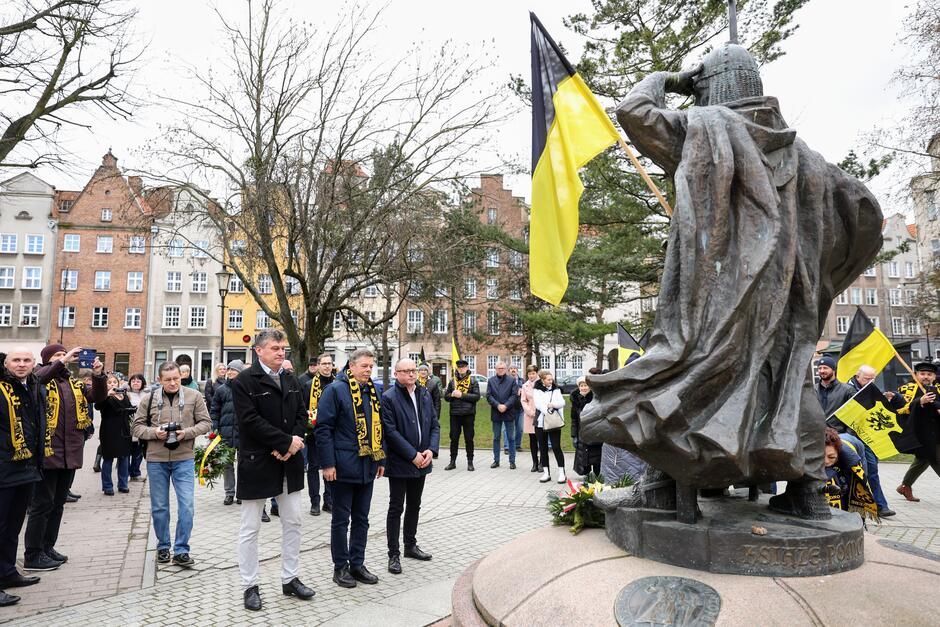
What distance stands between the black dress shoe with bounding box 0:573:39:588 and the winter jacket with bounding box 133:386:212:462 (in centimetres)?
127

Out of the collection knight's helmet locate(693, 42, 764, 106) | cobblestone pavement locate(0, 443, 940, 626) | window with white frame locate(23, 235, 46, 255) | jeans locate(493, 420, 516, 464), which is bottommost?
cobblestone pavement locate(0, 443, 940, 626)

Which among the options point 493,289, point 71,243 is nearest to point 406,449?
point 493,289

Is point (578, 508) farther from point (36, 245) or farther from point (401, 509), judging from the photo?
point (36, 245)

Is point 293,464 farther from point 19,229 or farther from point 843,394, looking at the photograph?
point 19,229

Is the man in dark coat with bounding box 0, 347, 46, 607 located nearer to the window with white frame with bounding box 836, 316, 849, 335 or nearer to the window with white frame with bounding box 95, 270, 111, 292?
the window with white frame with bounding box 95, 270, 111, 292

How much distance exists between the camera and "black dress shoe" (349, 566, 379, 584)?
537cm

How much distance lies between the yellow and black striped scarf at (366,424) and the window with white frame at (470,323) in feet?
101

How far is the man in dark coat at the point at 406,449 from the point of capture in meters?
5.77

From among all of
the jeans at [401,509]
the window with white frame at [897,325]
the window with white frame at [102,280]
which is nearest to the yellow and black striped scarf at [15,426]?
the jeans at [401,509]

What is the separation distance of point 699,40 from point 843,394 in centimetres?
1069

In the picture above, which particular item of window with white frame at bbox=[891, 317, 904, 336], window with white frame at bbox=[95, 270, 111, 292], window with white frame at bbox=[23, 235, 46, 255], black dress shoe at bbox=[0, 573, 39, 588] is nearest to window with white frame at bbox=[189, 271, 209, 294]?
window with white frame at bbox=[95, 270, 111, 292]

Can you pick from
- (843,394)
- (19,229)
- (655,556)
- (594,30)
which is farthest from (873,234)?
(19,229)

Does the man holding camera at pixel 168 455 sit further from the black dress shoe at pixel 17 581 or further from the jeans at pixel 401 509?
the jeans at pixel 401 509

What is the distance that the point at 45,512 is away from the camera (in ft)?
19.5
